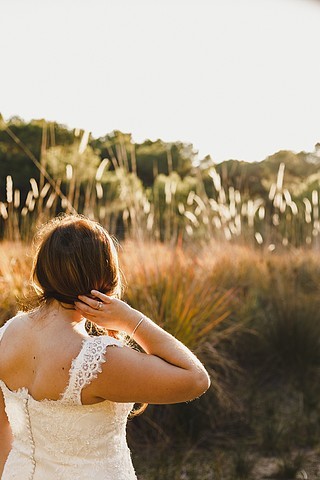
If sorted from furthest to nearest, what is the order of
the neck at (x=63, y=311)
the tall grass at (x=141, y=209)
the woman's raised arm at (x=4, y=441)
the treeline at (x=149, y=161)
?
1. the treeline at (x=149, y=161)
2. the tall grass at (x=141, y=209)
3. the woman's raised arm at (x=4, y=441)
4. the neck at (x=63, y=311)

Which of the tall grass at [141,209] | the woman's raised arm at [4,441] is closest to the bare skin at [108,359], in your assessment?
the woman's raised arm at [4,441]

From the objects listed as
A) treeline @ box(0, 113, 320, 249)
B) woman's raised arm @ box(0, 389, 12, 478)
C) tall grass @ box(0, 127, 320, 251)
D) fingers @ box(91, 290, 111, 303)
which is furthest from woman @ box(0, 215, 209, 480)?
treeline @ box(0, 113, 320, 249)

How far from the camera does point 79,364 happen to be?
1855mm

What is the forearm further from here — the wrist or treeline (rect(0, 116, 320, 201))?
treeline (rect(0, 116, 320, 201))

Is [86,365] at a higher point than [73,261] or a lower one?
lower

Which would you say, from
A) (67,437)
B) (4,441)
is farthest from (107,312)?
(4,441)

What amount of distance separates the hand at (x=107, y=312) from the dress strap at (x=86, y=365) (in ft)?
0.15

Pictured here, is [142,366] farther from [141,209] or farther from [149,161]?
[149,161]

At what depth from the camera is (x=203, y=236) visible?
27.0 ft

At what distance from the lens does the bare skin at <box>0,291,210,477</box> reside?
1843 mm

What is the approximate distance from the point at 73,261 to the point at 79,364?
10.3 inches

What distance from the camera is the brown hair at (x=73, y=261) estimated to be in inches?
73.3

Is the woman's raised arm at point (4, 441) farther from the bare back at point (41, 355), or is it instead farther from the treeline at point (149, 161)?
the treeline at point (149, 161)

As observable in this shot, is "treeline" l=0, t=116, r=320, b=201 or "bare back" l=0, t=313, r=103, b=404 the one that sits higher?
"bare back" l=0, t=313, r=103, b=404
